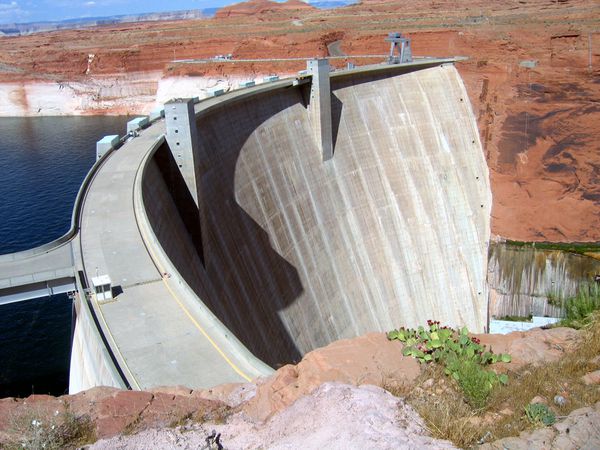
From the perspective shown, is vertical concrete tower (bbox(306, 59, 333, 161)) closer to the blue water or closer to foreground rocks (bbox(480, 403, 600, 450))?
the blue water

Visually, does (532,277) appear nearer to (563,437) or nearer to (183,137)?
(183,137)

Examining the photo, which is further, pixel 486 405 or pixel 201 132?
pixel 201 132

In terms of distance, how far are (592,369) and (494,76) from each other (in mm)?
31478

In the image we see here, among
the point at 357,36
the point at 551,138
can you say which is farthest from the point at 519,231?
the point at 357,36

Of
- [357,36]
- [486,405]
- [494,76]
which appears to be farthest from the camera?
[357,36]

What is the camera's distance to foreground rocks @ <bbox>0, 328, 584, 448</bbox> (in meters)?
5.54

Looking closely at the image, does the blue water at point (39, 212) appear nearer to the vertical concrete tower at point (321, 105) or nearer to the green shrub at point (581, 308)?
the vertical concrete tower at point (321, 105)

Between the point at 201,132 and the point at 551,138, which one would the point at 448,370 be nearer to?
the point at 201,132

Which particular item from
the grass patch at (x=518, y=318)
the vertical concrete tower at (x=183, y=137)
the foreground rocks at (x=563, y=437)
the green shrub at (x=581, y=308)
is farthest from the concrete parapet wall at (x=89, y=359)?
the grass patch at (x=518, y=318)

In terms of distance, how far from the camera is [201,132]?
64.8 ft

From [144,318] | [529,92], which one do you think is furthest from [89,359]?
[529,92]

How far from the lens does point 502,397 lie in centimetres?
613

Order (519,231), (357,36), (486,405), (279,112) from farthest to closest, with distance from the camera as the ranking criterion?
(357,36), (519,231), (279,112), (486,405)

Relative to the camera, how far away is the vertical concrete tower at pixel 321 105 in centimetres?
2620
